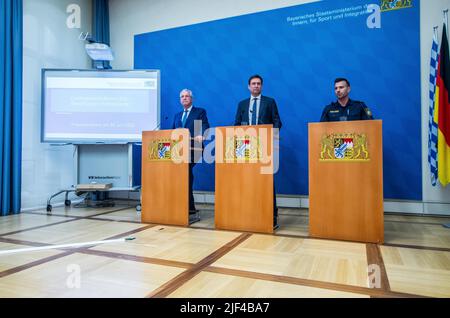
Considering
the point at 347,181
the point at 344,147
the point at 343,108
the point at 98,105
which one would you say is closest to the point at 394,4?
the point at 343,108

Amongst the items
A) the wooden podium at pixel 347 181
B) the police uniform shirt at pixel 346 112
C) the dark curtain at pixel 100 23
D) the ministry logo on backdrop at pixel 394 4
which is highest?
the dark curtain at pixel 100 23


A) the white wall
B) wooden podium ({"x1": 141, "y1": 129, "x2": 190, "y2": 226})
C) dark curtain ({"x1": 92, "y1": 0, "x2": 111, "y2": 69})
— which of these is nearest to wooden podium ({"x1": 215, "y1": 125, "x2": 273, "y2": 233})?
wooden podium ({"x1": 141, "y1": 129, "x2": 190, "y2": 226})

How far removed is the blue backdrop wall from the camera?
3.48 metres

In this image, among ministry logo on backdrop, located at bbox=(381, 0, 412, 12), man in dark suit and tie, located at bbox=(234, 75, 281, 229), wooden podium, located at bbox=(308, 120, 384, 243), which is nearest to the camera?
wooden podium, located at bbox=(308, 120, 384, 243)

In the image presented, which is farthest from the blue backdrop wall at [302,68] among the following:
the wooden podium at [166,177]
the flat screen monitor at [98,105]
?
the wooden podium at [166,177]

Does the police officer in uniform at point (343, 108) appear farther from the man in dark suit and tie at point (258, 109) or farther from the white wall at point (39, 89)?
the white wall at point (39, 89)

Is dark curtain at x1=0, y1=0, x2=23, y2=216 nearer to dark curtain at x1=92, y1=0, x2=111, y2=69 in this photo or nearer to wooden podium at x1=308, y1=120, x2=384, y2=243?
dark curtain at x1=92, y1=0, x2=111, y2=69

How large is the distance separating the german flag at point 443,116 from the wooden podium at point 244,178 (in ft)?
6.25

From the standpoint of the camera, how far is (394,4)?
350 cm

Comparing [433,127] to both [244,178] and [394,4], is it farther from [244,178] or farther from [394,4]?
[244,178]

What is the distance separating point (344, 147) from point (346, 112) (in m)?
0.84

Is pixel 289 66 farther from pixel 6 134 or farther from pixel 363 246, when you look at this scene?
pixel 6 134

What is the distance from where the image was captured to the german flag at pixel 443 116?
3104mm
